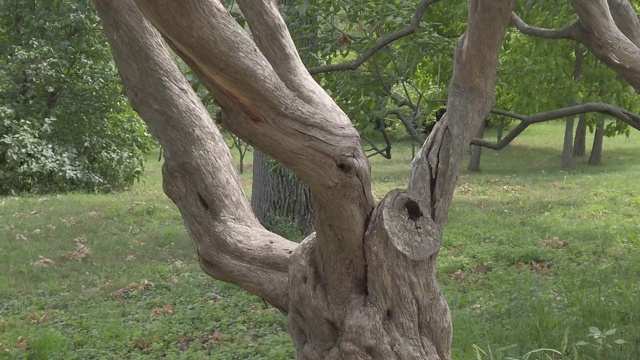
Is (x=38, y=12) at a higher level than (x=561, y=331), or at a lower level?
higher

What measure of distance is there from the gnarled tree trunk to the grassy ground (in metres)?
1.67

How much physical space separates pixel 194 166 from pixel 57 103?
18.1 m

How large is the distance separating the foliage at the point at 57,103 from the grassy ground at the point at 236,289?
4.56 meters

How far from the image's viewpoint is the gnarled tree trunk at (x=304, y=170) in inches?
108

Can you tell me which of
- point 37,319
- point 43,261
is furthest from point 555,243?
point 43,261

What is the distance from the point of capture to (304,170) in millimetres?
2891

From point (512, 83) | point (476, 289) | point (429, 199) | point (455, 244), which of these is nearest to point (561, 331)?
point (476, 289)

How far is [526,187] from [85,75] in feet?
38.0

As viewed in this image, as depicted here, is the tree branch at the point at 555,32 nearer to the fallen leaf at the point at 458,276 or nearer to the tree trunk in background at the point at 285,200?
the fallen leaf at the point at 458,276

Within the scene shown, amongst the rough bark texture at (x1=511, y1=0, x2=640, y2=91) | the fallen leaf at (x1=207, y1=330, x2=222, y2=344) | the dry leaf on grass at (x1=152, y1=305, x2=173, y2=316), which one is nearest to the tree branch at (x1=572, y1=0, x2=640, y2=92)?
the rough bark texture at (x1=511, y1=0, x2=640, y2=91)

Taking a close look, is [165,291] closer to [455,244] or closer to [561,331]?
[455,244]

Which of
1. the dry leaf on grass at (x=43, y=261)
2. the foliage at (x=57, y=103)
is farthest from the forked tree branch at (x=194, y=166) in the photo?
the foliage at (x=57, y=103)

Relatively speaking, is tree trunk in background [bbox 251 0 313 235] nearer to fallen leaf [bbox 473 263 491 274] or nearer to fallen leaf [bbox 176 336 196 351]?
fallen leaf [bbox 473 263 491 274]

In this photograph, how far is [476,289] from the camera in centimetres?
777
